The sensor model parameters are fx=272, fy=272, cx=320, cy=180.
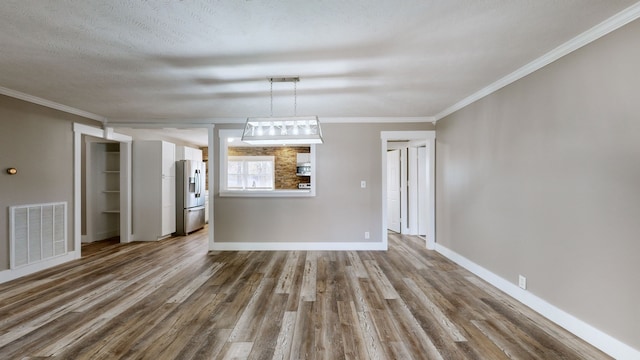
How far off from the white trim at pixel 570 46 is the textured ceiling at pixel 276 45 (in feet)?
0.21

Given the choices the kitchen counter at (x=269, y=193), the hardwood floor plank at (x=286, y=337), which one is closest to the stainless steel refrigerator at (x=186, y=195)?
the kitchen counter at (x=269, y=193)

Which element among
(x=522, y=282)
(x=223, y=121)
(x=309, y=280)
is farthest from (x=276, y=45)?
(x=522, y=282)

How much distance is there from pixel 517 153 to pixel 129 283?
4874mm

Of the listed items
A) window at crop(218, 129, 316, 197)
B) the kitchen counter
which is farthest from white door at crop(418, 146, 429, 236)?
window at crop(218, 129, 316, 197)

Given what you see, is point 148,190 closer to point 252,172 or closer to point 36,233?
point 36,233

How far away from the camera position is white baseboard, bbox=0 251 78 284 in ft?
11.5

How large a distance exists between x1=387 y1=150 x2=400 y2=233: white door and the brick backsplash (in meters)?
3.01

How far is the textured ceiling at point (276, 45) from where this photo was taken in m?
1.86

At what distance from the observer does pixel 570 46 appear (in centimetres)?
231

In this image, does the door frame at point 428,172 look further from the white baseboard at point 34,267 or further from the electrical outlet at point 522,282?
the white baseboard at point 34,267

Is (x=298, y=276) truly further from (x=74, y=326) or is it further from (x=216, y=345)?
(x=74, y=326)

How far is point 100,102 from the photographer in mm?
4039

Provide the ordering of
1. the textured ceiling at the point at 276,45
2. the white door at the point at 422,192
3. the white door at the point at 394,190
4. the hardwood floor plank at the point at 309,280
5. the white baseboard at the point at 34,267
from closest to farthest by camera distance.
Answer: the textured ceiling at the point at 276,45, the hardwood floor plank at the point at 309,280, the white baseboard at the point at 34,267, the white door at the point at 422,192, the white door at the point at 394,190

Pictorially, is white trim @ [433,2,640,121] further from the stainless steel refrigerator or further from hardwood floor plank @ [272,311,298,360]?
the stainless steel refrigerator
